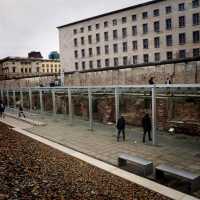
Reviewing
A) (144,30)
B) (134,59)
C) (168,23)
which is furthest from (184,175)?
(144,30)

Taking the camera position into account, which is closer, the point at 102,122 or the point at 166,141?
the point at 166,141

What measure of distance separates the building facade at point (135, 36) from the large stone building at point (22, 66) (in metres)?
16.4

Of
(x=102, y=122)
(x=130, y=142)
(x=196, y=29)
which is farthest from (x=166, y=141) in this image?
(x=196, y=29)

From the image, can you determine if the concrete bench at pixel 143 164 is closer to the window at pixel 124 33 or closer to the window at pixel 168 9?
the window at pixel 168 9

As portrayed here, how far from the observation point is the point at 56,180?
865 cm

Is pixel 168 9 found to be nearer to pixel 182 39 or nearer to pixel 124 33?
pixel 182 39

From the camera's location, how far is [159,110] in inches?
634

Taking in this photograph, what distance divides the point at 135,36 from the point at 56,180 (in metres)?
43.6

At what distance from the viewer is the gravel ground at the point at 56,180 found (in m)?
7.56

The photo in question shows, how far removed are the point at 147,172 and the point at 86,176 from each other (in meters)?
2.12

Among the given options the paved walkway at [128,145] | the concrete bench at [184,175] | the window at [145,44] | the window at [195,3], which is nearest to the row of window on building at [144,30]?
the window at [195,3]

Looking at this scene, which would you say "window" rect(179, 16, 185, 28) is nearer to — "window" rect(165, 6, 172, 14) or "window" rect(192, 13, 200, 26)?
"window" rect(192, 13, 200, 26)

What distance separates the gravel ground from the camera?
756 cm

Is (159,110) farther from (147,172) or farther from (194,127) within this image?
(147,172)
